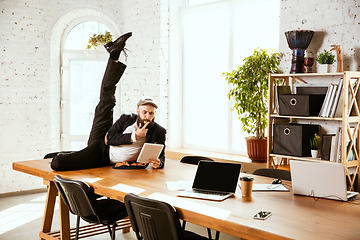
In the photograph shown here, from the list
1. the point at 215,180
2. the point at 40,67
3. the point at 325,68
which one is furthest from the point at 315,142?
the point at 40,67

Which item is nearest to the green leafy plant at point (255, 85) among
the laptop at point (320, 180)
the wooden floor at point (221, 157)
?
the wooden floor at point (221, 157)

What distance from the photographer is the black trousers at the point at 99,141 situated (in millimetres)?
3627

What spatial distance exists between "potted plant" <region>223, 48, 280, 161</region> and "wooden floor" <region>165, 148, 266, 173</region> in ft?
0.38

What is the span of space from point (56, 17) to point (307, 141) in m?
4.48

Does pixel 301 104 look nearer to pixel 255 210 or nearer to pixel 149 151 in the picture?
pixel 149 151

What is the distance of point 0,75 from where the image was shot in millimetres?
6047

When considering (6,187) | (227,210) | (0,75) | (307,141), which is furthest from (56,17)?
(227,210)

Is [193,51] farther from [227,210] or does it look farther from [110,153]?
[227,210]

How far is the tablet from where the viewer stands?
3562mm

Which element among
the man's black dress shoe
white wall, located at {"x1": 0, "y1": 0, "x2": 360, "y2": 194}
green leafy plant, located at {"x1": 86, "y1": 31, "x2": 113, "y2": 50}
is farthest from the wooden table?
green leafy plant, located at {"x1": 86, "y1": 31, "x2": 113, "y2": 50}

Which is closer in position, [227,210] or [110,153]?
[227,210]

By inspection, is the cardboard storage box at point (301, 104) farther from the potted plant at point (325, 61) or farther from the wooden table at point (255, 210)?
the wooden table at point (255, 210)

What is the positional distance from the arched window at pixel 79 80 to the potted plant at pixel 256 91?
9.47 feet

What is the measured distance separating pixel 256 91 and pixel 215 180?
89.8 inches
